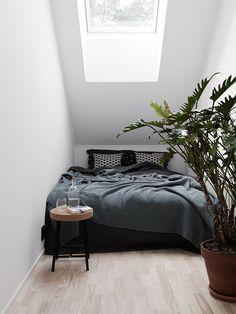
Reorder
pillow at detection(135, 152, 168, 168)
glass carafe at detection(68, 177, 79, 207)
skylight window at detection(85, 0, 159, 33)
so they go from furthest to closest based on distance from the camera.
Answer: pillow at detection(135, 152, 168, 168)
skylight window at detection(85, 0, 159, 33)
glass carafe at detection(68, 177, 79, 207)

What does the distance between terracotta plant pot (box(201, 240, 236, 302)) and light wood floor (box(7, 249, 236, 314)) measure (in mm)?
57

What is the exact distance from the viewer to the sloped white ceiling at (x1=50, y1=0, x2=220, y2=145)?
356cm

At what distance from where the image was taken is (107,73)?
14.4 ft

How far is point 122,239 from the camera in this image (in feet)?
10.3

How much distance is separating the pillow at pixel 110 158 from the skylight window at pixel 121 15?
1.71 m

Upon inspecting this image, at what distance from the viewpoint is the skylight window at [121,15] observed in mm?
3953

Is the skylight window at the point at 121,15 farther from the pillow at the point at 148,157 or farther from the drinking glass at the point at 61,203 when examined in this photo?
the drinking glass at the point at 61,203

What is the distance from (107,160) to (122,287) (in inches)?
111

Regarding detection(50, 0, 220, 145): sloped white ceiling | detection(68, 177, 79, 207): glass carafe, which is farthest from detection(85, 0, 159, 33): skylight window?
detection(68, 177, 79, 207): glass carafe

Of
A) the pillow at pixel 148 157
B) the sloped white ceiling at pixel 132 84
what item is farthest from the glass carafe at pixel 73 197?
the pillow at pixel 148 157

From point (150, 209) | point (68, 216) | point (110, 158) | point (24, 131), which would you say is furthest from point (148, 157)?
point (24, 131)

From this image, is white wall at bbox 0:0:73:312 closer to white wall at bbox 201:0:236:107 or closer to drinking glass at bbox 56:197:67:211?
drinking glass at bbox 56:197:67:211

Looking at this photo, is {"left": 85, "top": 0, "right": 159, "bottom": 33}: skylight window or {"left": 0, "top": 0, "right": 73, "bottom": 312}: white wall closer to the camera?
{"left": 0, "top": 0, "right": 73, "bottom": 312}: white wall

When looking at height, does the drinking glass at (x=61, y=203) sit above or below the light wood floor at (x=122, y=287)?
above
